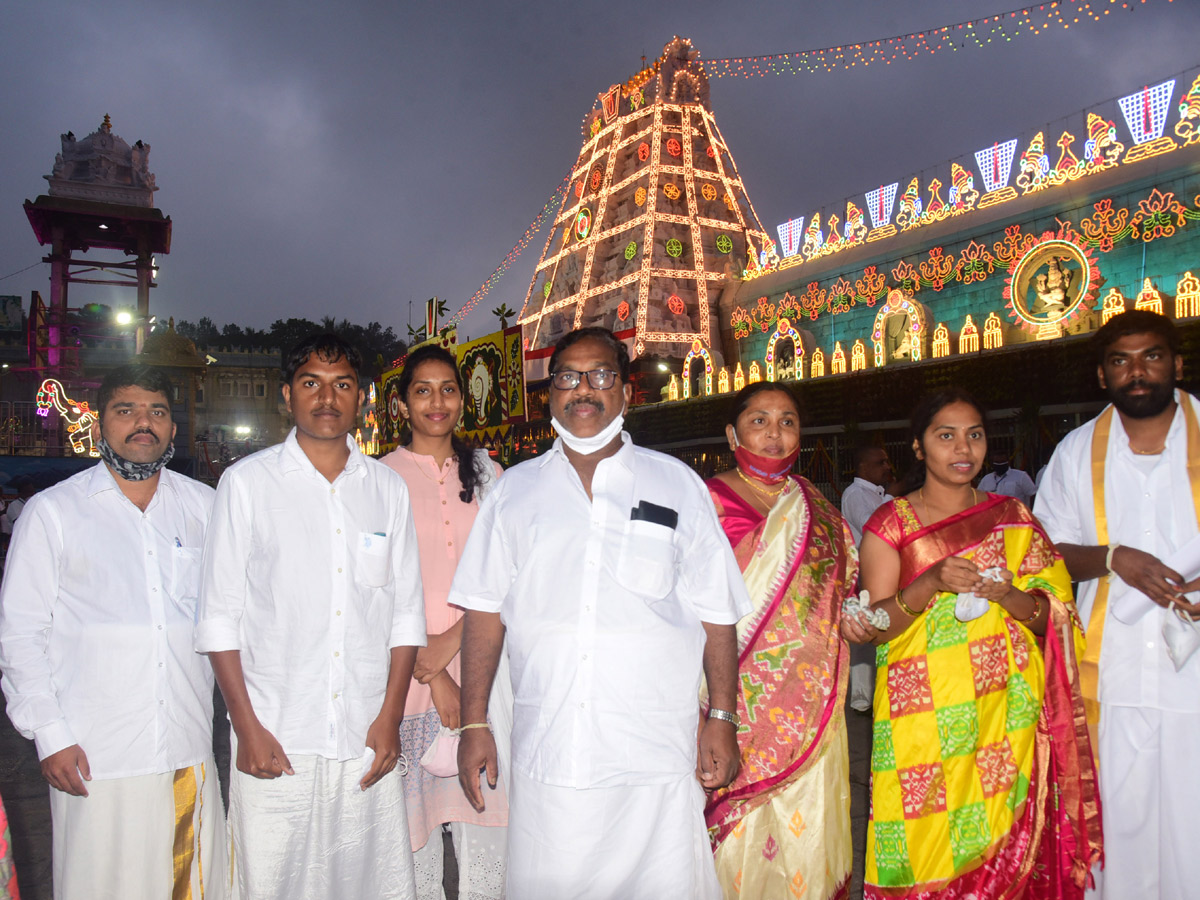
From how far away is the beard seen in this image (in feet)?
9.14

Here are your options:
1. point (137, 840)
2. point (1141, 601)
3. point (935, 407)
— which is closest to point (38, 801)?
point (137, 840)

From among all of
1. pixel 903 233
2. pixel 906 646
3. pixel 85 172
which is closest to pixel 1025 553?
pixel 906 646

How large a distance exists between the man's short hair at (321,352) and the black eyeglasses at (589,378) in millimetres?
763

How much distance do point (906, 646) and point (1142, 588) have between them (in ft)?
2.70

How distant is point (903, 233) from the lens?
18.6m

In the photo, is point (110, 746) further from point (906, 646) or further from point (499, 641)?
point (906, 646)

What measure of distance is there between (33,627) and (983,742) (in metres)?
3.18

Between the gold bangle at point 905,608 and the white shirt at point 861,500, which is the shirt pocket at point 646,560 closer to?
the gold bangle at point 905,608

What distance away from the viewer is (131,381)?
Answer: 102 inches

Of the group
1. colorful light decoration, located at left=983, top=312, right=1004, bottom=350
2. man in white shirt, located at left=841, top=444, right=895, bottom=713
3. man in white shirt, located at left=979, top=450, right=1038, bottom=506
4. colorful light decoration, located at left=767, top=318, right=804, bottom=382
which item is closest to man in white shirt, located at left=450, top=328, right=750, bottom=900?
man in white shirt, located at left=841, top=444, right=895, bottom=713

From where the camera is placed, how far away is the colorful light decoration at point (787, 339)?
62.7 ft

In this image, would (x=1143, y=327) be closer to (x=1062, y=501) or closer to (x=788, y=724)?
(x=1062, y=501)

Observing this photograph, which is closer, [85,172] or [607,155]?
[607,155]

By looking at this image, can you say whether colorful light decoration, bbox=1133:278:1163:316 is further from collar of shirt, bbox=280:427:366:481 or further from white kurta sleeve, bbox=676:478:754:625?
collar of shirt, bbox=280:427:366:481
